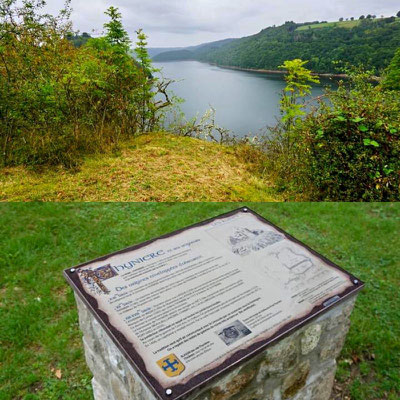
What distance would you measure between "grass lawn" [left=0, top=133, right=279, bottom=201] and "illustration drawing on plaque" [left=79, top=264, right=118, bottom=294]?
2.61 meters

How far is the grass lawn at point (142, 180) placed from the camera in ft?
15.8

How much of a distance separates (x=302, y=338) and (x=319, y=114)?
340 centimetres

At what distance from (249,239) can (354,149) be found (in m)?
2.46

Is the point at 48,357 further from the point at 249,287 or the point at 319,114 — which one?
the point at 319,114

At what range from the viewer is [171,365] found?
1709 mm

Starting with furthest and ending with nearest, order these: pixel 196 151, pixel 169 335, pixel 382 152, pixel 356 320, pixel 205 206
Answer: pixel 196 151 < pixel 205 206 < pixel 382 152 < pixel 356 320 < pixel 169 335

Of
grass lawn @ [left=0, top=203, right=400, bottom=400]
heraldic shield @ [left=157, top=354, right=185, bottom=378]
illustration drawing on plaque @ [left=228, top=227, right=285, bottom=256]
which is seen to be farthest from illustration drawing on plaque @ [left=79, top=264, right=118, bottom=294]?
grass lawn @ [left=0, top=203, right=400, bottom=400]

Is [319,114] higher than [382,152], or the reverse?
[319,114]

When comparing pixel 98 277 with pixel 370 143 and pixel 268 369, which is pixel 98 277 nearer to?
pixel 268 369

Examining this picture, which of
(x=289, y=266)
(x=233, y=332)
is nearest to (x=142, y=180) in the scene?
(x=289, y=266)

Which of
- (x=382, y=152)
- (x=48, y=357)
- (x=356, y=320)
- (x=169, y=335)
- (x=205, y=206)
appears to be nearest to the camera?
(x=169, y=335)

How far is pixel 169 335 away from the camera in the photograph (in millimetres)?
1855

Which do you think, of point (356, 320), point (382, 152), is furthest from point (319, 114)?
point (356, 320)

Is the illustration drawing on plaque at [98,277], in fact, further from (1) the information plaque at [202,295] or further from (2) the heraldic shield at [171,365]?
(2) the heraldic shield at [171,365]
